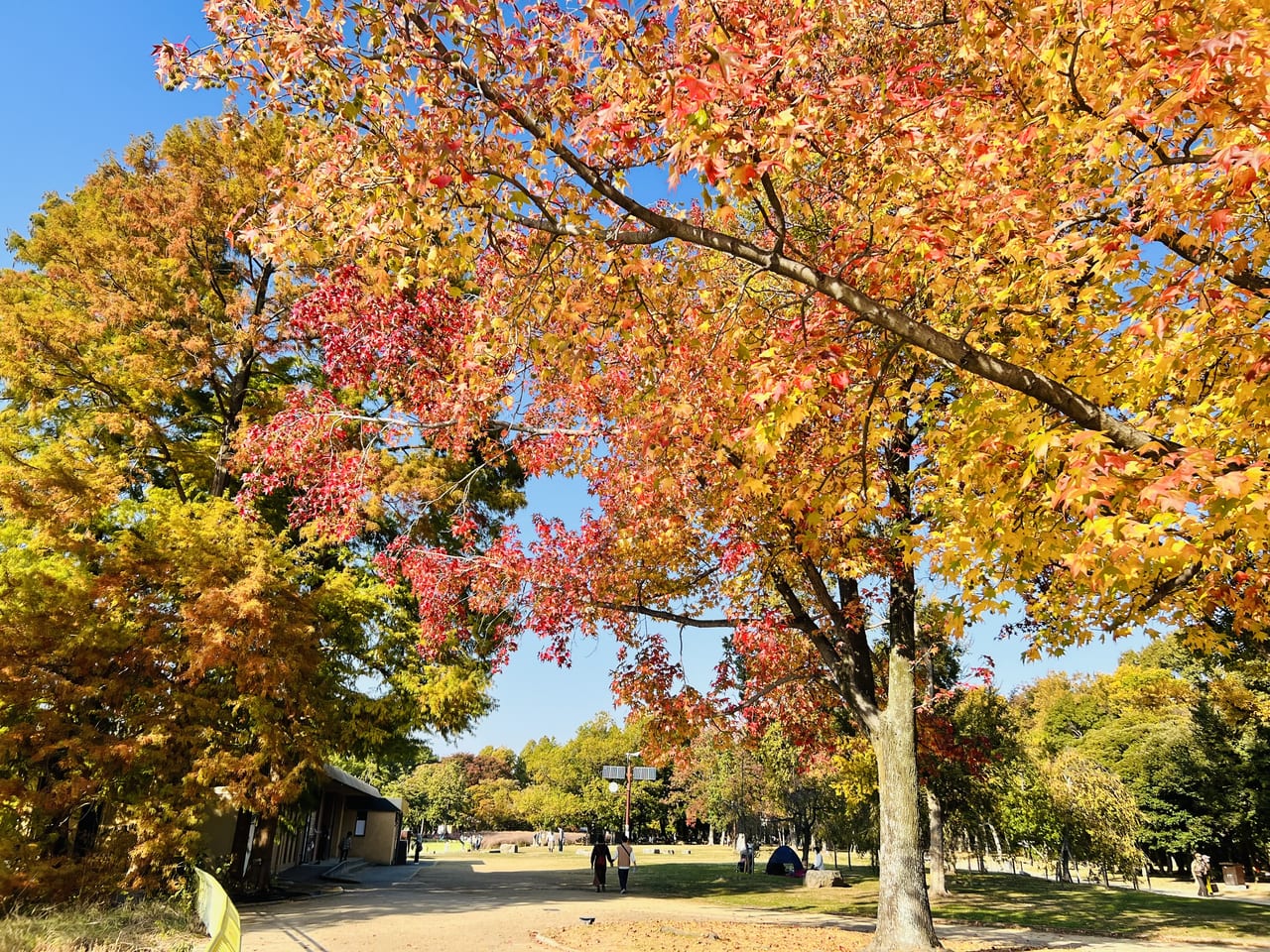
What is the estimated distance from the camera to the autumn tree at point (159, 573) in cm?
1288

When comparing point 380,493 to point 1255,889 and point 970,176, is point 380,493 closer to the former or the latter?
point 970,176

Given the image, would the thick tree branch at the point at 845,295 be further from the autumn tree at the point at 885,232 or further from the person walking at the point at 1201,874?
the person walking at the point at 1201,874

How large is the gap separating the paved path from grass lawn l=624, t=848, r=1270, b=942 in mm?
1666

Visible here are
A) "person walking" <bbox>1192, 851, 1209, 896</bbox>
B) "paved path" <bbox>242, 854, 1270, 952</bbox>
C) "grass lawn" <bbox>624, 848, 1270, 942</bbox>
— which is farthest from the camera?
"person walking" <bbox>1192, 851, 1209, 896</bbox>

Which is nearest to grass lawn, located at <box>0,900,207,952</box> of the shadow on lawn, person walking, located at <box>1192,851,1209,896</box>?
A: the shadow on lawn

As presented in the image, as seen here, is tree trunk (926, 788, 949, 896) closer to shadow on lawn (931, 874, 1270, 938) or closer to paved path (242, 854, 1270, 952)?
shadow on lawn (931, 874, 1270, 938)

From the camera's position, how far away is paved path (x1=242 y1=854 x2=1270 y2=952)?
461 inches

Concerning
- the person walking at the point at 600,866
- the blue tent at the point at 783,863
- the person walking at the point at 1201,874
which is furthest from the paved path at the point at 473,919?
the person walking at the point at 1201,874

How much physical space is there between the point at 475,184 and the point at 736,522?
7019 millimetres

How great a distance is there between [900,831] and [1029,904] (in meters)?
13.2

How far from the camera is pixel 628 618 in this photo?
45.2 feet

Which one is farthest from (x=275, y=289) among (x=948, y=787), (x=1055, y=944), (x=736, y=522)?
(x=948, y=787)

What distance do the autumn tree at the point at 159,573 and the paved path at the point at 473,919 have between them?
2.47 meters

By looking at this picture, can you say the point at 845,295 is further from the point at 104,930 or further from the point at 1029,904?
the point at 1029,904
